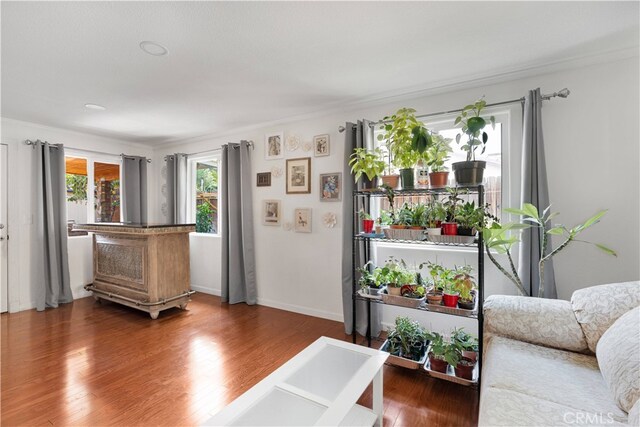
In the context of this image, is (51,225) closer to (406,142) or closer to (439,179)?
(406,142)

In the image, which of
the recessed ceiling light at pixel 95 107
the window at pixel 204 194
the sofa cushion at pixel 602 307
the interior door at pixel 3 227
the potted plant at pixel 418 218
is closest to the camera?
the sofa cushion at pixel 602 307

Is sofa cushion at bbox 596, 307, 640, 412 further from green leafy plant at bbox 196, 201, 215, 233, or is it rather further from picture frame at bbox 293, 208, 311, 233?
green leafy plant at bbox 196, 201, 215, 233

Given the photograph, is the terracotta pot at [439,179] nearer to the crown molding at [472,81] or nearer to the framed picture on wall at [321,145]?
the crown molding at [472,81]

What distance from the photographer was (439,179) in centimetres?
206

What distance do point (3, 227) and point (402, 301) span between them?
14.7ft

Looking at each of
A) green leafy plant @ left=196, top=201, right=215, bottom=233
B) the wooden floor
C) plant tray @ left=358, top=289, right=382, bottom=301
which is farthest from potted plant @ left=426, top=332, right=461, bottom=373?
green leafy plant @ left=196, top=201, right=215, bottom=233

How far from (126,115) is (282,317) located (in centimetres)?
286

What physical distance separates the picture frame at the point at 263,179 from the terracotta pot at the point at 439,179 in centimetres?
213

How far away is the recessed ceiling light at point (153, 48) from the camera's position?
1.90 meters

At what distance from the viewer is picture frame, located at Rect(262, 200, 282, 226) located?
3.59m

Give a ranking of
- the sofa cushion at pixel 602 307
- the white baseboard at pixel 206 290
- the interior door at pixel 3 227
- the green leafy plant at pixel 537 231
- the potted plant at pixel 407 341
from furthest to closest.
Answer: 1. the white baseboard at pixel 206 290
2. the interior door at pixel 3 227
3. the potted plant at pixel 407 341
4. the green leafy plant at pixel 537 231
5. the sofa cushion at pixel 602 307

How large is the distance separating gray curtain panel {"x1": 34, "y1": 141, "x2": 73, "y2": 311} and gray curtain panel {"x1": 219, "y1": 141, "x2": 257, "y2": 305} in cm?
198

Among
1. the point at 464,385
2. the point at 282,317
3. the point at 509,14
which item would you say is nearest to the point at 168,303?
the point at 282,317

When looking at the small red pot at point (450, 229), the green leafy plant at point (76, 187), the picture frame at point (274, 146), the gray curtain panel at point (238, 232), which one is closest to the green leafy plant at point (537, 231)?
the small red pot at point (450, 229)
